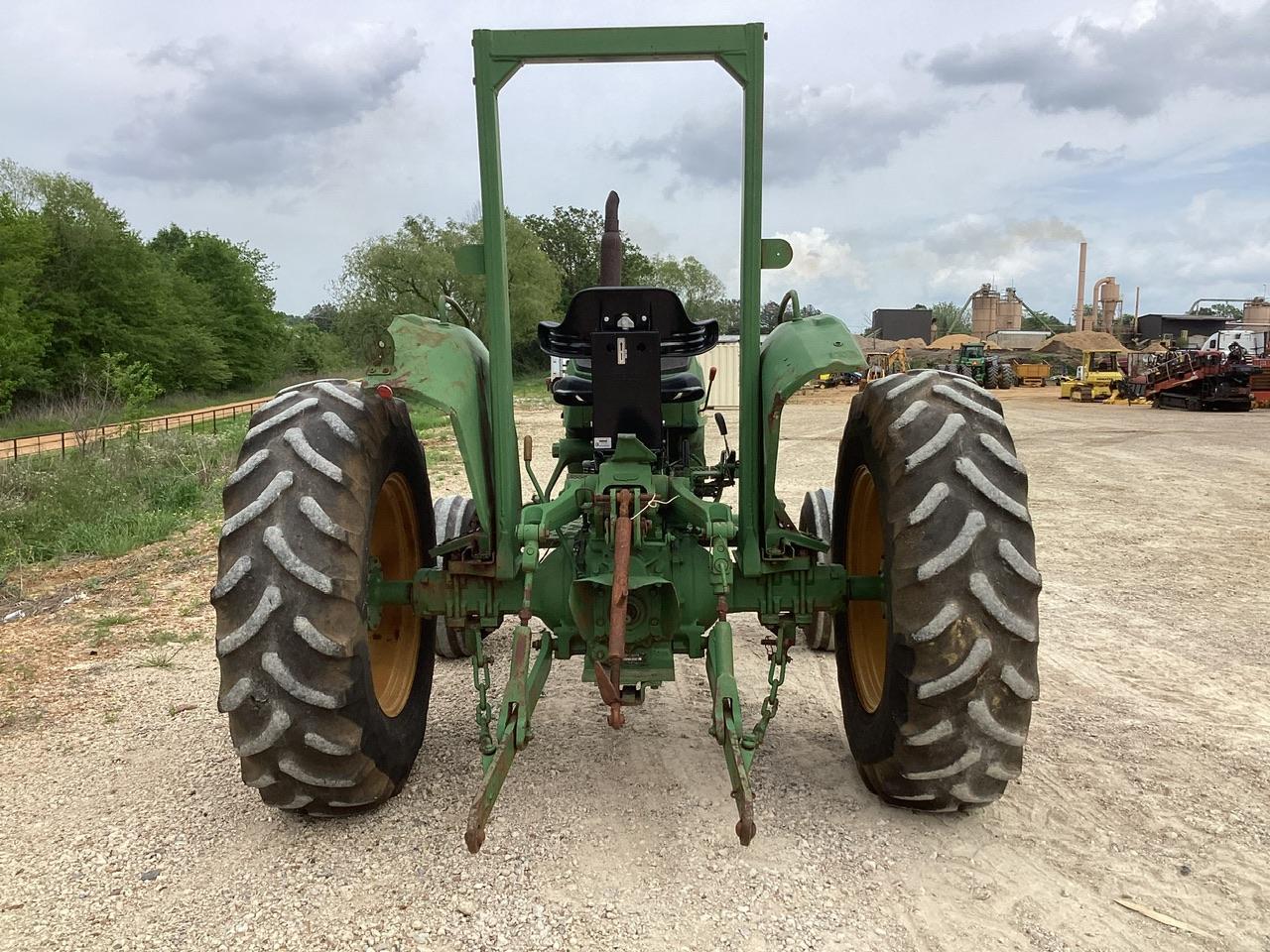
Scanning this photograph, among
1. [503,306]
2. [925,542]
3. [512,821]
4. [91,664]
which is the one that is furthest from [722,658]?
[91,664]

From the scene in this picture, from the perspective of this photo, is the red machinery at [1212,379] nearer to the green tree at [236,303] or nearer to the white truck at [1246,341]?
the white truck at [1246,341]

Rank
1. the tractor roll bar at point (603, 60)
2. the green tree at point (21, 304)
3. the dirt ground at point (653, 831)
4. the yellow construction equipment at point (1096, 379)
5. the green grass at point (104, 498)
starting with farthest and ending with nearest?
1. the yellow construction equipment at point (1096, 379)
2. the green tree at point (21, 304)
3. the green grass at point (104, 498)
4. the tractor roll bar at point (603, 60)
5. the dirt ground at point (653, 831)

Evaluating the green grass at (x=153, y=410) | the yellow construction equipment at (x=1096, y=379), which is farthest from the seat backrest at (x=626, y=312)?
the yellow construction equipment at (x=1096, y=379)

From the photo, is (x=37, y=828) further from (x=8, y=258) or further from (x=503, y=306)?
(x=8, y=258)

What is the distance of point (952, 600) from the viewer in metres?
2.92

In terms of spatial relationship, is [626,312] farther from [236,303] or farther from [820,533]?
[236,303]

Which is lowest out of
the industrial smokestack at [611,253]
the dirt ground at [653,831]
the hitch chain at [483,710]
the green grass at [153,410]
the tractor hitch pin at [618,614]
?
the green grass at [153,410]

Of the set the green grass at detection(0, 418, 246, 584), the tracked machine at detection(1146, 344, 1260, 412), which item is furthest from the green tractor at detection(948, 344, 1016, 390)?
the green grass at detection(0, 418, 246, 584)

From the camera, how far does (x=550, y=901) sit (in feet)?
9.25

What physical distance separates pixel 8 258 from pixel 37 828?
3434 centimetres

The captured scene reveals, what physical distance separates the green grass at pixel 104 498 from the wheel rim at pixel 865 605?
6.93 meters

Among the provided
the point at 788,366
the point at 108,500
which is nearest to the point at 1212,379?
the point at 108,500

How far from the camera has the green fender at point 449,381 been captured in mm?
3164

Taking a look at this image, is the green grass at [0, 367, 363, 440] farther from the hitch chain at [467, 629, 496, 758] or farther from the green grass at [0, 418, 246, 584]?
the hitch chain at [467, 629, 496, 758]
